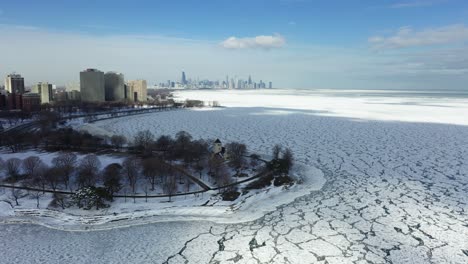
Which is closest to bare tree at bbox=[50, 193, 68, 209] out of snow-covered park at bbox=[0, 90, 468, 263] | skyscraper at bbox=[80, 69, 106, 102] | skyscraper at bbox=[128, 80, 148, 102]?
snow-covered park at bbox=[0, 90, 468, 263]

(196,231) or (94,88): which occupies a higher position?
(94,88)

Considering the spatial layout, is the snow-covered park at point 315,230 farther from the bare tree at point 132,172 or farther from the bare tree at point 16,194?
the bare tree at point 132,172

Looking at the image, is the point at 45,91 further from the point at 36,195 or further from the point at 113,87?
the point at 36,195

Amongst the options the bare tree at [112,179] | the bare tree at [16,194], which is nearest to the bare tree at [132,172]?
the bare tree at [112,179]

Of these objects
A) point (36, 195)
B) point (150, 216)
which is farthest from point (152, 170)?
point (36, 195)

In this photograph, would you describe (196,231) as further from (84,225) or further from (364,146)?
(364,146)

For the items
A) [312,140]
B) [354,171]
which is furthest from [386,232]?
[312,140]
